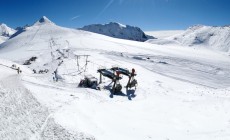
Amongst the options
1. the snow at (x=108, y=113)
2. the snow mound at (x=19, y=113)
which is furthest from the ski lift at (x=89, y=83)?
the snow mound at (x=19, y=113)

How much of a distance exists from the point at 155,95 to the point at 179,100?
2.84m

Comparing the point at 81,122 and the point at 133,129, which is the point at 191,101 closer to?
the point at 133,129

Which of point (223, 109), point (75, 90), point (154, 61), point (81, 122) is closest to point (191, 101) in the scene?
point (223, 109)

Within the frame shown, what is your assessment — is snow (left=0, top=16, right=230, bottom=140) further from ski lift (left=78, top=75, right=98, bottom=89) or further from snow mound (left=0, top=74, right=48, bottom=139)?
ski lift (left=78, top=75, right=98, bottom=89)

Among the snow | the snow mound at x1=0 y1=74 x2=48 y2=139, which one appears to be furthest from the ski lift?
the snow mound at x1=0 y1=74 x2=48 y2=139

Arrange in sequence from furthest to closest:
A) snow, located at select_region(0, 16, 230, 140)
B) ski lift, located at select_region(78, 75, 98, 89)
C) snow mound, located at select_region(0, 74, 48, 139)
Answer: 1. ski lift, located at select_region(78, 75, 98, 89)
2. snow, located at select_region(0, 16, 230, 140)
3. snow mound, located at select_region(0, 74, 48, 139)

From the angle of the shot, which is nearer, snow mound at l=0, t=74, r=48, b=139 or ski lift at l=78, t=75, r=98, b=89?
snow mound at l=0, t=74, r=48, b=139

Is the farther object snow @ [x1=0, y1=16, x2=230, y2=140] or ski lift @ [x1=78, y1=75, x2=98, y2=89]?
ski lift @ [x1=78, y1=75, x2=98, y2=89]

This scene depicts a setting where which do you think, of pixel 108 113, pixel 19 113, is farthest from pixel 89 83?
pixel 19 113

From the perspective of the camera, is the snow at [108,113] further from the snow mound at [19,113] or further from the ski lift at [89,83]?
the ski lift at [89,83]

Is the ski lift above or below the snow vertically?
above

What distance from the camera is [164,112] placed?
23.6m

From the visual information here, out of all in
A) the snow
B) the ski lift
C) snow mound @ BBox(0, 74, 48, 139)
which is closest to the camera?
snow mound @ BBox(0, 74, 48, 139)

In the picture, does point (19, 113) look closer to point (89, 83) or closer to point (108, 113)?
point (108, 113)
